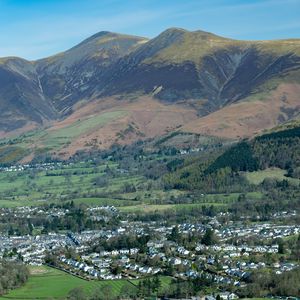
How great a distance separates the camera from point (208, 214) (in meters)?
106

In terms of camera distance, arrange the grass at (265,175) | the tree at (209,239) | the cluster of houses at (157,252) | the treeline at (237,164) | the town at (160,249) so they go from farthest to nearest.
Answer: the treeline at (237,164), the grass at (265,175), the tree at (209,239), the town at (160,249), the cluster of houses at (157,252)

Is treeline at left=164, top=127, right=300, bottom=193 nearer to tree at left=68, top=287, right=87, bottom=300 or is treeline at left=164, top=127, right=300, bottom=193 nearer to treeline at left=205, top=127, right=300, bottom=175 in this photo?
treeline at left=205, top=127, right=300, bottom=175

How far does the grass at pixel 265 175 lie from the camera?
121 m

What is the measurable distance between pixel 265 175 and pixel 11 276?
60.6 m

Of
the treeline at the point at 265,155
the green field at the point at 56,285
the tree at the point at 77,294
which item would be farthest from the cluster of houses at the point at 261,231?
the treeline at the point at 265,155

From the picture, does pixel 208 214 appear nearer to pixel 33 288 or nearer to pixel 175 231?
pixel 175 231

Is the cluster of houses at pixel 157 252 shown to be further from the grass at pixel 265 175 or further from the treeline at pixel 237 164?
the grass at pixel 265 175

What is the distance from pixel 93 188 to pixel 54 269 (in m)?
57.3

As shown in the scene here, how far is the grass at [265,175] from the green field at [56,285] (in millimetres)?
53553

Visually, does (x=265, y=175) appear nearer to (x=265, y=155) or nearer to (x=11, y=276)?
(x=265, y=155)

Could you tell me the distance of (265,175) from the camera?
12394 cm

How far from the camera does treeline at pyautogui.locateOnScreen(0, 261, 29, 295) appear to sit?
6981 cm

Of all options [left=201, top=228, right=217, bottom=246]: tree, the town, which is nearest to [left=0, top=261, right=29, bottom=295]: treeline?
the town

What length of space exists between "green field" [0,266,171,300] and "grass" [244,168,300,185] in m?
53.6
